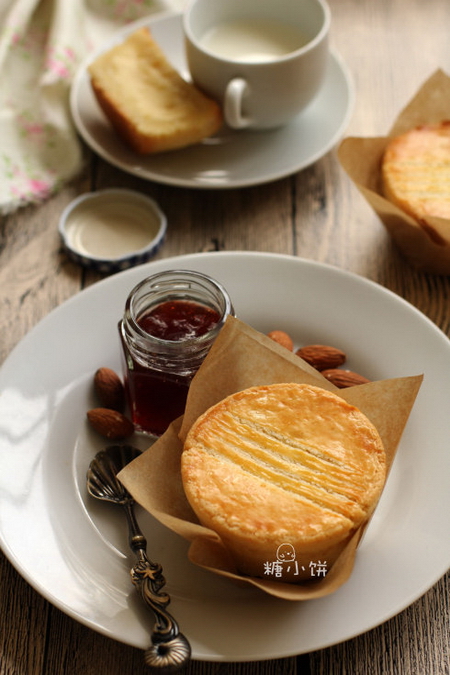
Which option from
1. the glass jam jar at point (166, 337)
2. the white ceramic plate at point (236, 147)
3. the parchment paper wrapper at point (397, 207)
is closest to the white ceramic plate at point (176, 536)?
the glass jam jar at point (166, 337)

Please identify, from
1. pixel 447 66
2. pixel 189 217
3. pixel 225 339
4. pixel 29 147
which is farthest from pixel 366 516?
pixel 447 66

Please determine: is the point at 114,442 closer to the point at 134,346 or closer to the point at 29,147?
the point at 134,346

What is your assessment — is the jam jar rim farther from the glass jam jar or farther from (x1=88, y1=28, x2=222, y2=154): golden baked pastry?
(x1=88, y1=28, x2=222, y2=154): golden baked pastry

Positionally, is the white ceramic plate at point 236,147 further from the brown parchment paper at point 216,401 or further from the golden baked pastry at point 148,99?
the brown parchment paper at point 216,401

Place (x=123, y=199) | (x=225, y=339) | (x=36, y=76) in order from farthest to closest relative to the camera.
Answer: (x=36, y=76) → (x=123, y=199) → (x=225, y=339)

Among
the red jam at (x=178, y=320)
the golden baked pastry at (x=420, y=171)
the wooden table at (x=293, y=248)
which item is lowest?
the wooden table at (x=293, y=248)
